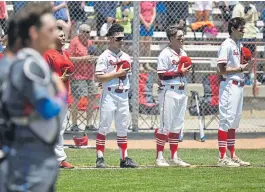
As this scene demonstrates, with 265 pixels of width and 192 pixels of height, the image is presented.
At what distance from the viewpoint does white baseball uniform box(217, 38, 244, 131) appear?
40.6ft

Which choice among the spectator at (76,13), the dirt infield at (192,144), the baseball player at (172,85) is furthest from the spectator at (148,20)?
the baseball player at (172,85)

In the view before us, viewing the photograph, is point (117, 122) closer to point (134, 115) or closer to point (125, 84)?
point (125, 84)

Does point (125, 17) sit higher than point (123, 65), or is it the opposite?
point (125, 17)

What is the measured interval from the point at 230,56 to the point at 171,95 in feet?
3.39

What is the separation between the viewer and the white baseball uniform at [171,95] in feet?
40.5

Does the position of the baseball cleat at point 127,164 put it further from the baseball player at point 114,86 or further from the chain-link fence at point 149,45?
the chain-link fence at point 149,45

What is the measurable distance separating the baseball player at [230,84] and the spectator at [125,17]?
7242mm

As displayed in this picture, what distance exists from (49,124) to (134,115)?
11.1 m

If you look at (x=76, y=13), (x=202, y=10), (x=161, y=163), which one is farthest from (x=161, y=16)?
(x=161, y=163)

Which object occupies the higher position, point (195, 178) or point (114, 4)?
point (114, 4)

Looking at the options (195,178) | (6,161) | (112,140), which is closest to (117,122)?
(195,178)

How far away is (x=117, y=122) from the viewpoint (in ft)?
40.2

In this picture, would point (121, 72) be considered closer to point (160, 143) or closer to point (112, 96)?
point (112, 96)

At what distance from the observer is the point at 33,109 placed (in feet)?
17.7
